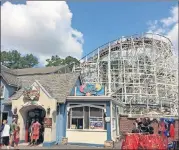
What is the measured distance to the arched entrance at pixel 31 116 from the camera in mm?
15839

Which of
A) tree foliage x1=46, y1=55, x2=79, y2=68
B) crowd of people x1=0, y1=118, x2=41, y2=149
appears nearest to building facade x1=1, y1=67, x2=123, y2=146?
crowd of people x1=0, y1=118, x2=41, y2=149

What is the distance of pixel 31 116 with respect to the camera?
16.3 metres

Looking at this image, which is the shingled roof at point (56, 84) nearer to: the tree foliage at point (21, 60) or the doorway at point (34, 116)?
the doorway at point (34, 116)

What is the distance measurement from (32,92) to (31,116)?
6.16 ft

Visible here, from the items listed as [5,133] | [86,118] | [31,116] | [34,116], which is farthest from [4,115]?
[86,118]

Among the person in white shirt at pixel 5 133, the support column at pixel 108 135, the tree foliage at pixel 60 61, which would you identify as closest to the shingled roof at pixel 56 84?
the support column at pixel 108 135

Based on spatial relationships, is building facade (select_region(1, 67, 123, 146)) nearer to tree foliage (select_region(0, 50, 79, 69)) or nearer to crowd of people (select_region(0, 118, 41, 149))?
crowd of people (select_region(0, 118, 41, 149))

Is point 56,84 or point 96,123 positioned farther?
point 56,84

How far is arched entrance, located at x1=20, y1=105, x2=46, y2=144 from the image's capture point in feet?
52.0

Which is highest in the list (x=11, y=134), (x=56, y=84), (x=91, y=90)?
(x=56, y=84)

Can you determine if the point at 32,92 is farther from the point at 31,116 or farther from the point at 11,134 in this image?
the point at 11,134

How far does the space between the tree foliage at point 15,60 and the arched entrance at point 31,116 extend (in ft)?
135

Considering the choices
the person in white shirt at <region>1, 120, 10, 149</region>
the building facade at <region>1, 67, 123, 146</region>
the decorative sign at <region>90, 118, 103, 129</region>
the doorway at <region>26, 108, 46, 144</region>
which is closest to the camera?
the person in white shirt at <region>1, 120, 10, 149</region>

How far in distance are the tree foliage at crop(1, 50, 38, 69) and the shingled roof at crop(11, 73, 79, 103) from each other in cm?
3857
